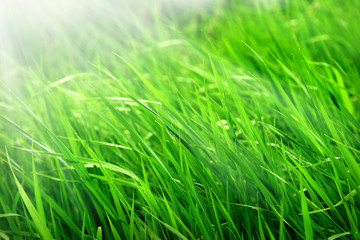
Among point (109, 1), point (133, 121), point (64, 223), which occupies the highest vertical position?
point (109, 1)

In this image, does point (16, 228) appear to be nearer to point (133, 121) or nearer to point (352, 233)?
point (133, 121)

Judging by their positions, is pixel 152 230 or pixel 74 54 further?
pixel 74 54

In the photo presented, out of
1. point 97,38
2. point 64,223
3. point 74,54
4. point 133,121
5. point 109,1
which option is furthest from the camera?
point 109,1

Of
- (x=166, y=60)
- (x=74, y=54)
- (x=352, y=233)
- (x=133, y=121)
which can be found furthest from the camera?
(x=74, y=54)

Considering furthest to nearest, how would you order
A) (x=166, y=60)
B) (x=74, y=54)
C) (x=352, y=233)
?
(x=74, y=54)
(x=166, y=60)
(x=352, y=233)

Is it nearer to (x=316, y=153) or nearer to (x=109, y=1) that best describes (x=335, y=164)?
(x=316, y=153)

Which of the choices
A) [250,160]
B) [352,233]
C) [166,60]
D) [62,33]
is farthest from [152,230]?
[62,33]

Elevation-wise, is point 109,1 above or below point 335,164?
above

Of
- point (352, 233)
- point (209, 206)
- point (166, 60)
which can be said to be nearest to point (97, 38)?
point (166, 60)

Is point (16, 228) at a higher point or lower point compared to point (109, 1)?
lower
